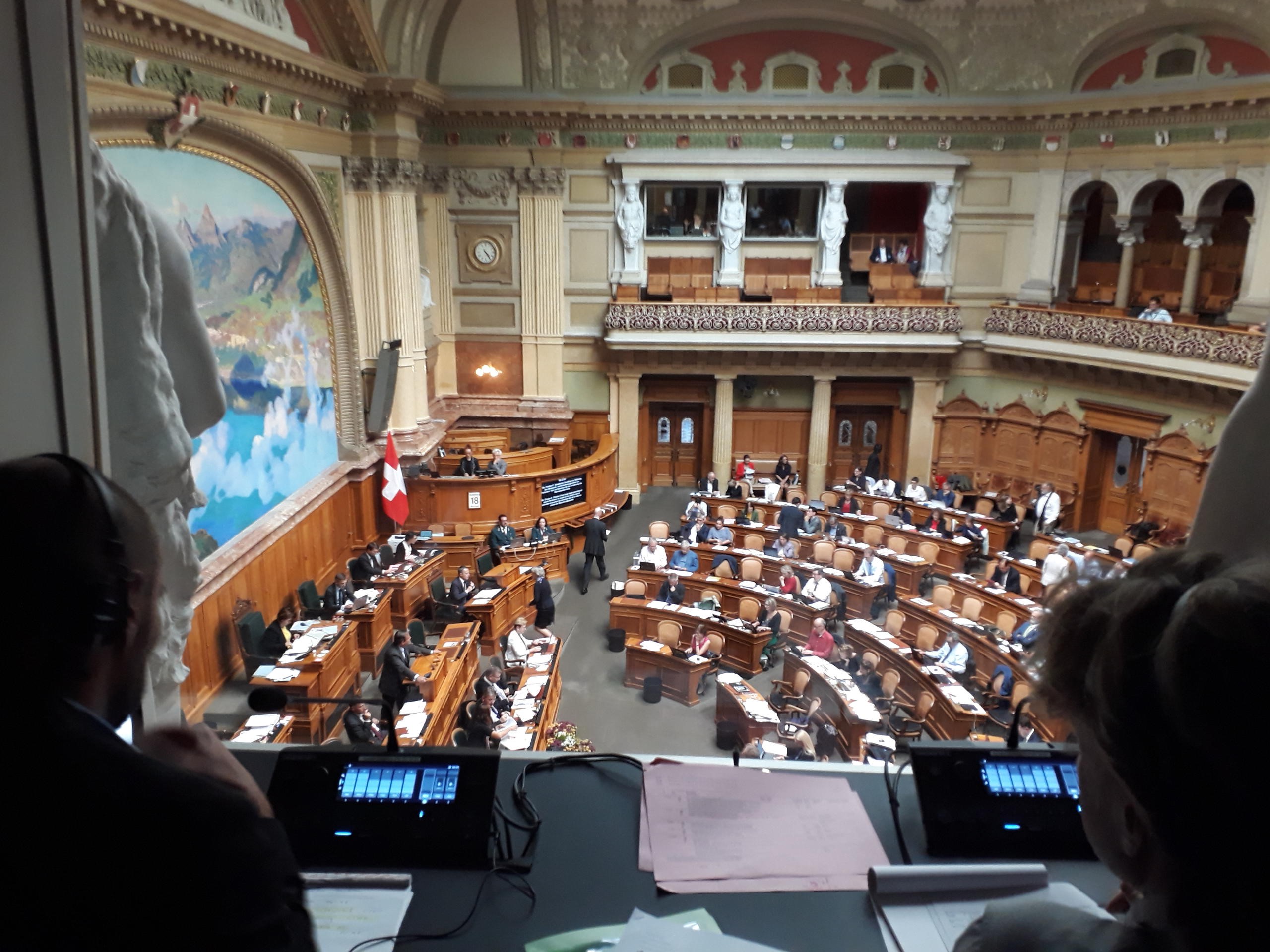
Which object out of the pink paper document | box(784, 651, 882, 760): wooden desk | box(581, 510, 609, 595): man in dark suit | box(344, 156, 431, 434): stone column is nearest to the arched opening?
box(581, 510, 609, 595): man in dark suit

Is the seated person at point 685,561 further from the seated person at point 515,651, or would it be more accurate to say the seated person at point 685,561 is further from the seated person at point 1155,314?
the seated person at point 1155,314

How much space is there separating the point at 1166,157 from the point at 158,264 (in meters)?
18.6

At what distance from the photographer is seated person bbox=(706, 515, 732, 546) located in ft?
48.3

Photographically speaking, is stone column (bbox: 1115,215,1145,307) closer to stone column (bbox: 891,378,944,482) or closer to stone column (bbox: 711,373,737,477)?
stone column (bbox: 891,378,944,482)

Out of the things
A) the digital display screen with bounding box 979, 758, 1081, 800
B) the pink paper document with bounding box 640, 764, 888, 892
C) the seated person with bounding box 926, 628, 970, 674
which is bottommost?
the seated person with bounding box 926, 628, 970, 674

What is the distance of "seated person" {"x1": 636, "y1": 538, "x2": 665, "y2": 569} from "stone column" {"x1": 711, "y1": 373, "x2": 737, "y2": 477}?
6005mm

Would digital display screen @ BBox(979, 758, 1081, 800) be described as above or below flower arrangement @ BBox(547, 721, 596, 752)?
above

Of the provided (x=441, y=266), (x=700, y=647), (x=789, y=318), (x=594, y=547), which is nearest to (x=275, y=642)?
(x=700, y=647)

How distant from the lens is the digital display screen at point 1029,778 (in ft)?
7.83

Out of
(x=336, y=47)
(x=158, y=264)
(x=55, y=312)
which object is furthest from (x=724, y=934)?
(x=336, y=47)

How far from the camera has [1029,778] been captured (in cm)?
241

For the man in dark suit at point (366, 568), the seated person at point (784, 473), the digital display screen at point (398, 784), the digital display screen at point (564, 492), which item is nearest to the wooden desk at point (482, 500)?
the digital display screen at point (564, 492)

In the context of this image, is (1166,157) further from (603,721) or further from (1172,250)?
(603,721)

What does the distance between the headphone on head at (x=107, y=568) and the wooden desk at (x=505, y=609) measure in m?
11.2
